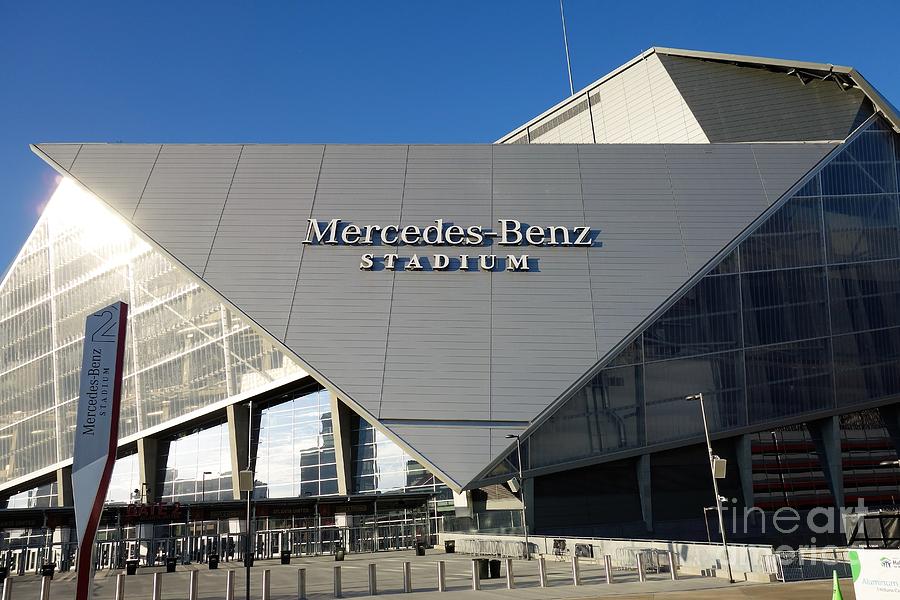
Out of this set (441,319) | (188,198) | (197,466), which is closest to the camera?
(441,319)

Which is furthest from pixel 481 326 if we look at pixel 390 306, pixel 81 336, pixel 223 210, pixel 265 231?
pixel 81 336

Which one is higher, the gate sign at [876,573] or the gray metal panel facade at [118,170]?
the gray metal panel facade at [118,170]

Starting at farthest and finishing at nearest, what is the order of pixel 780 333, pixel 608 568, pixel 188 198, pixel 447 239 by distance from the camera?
1. pixel 188 198
2. pixel 780 333
3. pixel 447 239
4. pixel 608 568

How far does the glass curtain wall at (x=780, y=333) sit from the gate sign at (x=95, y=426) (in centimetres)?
2301

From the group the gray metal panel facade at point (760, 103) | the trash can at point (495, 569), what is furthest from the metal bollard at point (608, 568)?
the gray metal panel facade at point (760, 103)

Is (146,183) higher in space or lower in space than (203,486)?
higher

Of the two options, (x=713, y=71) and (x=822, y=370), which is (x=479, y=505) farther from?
(x=713, y=71)

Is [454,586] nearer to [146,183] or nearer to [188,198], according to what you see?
[188,198]

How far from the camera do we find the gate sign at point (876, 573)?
13.9 meters

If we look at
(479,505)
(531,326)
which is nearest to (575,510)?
(479,505)

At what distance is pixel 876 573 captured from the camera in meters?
14.3

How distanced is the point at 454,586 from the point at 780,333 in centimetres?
2692

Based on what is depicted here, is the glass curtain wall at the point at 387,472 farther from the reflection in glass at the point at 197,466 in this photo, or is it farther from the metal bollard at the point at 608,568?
the metal bollard at the point at 608,568

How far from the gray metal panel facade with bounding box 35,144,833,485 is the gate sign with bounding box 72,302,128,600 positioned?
1924 centimetres
